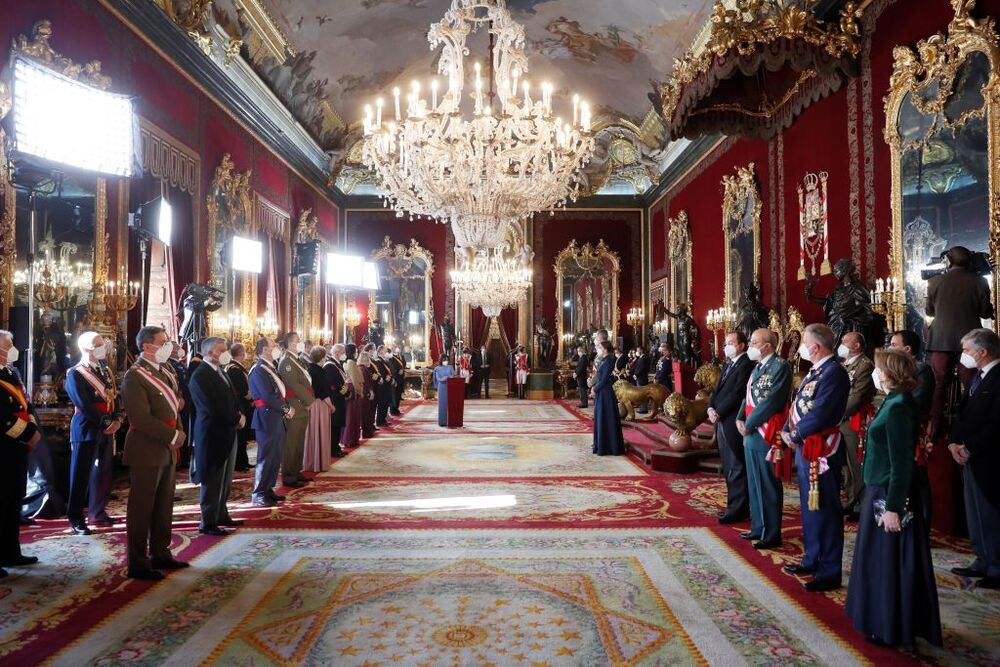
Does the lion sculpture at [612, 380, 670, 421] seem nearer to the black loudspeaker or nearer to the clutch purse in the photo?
the black loudspeaker

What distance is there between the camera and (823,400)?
4.36 m

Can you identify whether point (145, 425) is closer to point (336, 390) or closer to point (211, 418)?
point (211, 418)

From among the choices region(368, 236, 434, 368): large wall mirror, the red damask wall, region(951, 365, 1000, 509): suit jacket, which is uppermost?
the red damask wall

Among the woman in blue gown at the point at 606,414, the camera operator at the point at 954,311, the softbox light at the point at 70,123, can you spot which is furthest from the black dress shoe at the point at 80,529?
the camera operator at the point at 954,311

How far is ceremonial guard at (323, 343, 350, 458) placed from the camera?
981 cm

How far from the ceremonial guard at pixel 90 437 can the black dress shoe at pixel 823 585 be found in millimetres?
5547

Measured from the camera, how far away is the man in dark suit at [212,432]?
5742 mm

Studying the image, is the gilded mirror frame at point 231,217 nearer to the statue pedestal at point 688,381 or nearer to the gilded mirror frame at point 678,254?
the statue pedestal at point 688,381

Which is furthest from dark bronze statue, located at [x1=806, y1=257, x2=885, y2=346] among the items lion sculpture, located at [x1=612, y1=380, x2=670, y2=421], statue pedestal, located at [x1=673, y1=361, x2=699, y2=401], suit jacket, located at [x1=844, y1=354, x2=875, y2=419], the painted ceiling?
statue pedestal, located at [x1=673, y1=361, x2=699, y2=401]

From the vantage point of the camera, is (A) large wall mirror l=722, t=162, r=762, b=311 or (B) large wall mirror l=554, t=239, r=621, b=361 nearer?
(A) large wall mirror l=722, t=162, r=762, b=311

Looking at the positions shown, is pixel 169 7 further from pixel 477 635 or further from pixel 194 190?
pixel 477 635

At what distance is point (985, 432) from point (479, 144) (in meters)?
6.24

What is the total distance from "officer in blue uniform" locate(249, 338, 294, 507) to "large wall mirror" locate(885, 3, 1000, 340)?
6.28 metres

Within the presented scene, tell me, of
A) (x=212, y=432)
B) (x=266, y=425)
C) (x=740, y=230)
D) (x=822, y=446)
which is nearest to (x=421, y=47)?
(x=740, y=230)
